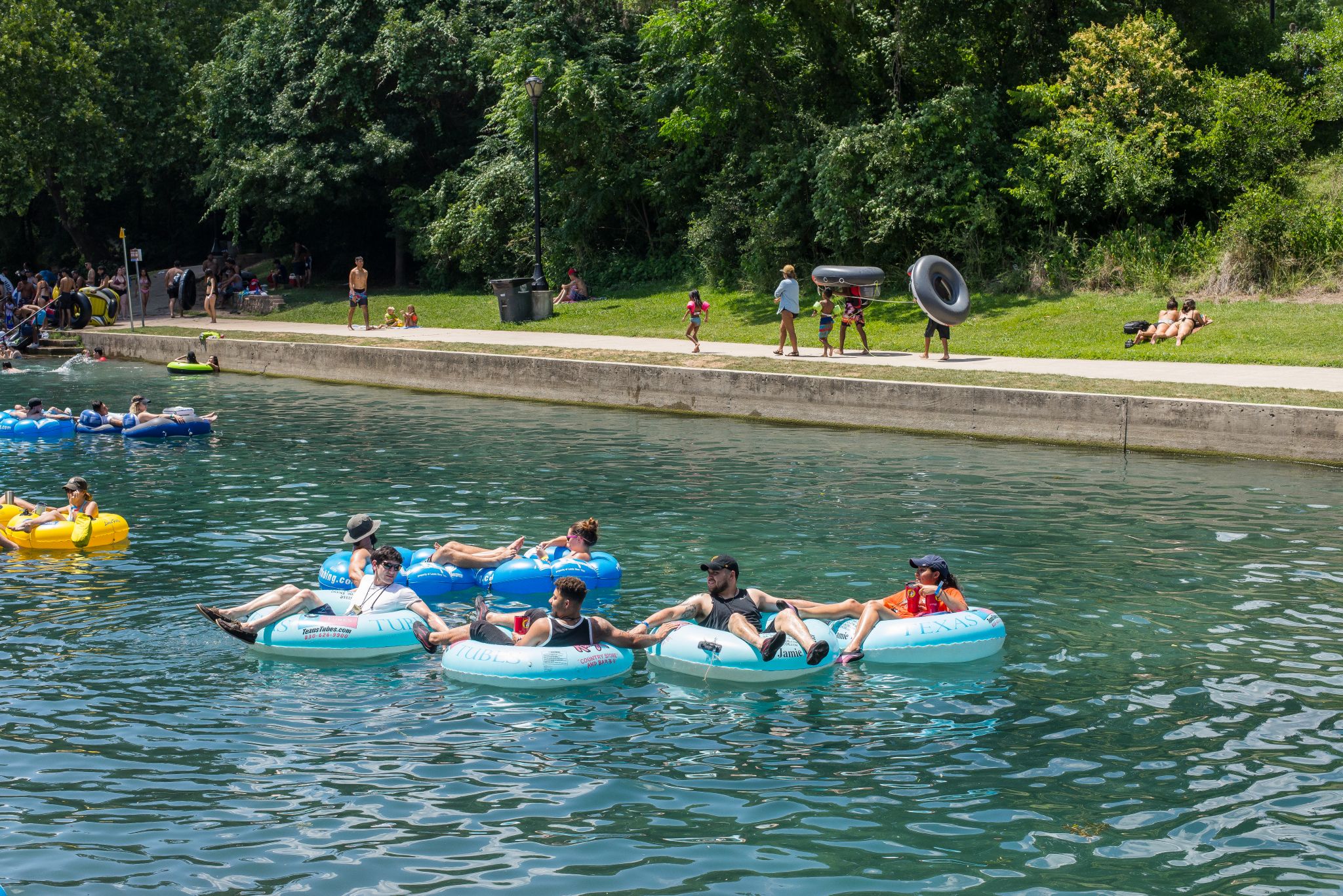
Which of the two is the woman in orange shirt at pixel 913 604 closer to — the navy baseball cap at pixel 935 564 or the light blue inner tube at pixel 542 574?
the navy baseball cap at pixel 935 564

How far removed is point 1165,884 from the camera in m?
6.98

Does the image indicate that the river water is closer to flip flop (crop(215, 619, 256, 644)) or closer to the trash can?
flip flop (crop(215, 619, 256, 644))

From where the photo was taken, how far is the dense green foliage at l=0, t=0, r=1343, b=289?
94.1 feet

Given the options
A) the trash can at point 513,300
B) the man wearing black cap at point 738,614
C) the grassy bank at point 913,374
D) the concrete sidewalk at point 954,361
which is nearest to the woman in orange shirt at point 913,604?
the man wearing black cap at point 738,614

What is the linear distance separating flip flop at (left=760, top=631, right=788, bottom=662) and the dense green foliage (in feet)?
65.1

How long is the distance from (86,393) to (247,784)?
22679 millimetres

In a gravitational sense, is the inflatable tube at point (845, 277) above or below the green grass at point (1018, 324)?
above

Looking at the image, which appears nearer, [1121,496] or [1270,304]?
[1121,496]

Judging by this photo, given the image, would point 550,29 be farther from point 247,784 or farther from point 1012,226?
point 247,784

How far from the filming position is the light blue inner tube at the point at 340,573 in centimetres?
1267

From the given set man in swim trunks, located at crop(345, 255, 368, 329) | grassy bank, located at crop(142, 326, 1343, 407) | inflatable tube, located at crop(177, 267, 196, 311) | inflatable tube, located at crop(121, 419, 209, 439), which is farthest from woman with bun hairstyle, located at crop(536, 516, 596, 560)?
inflatable tube, located at crop(177, 267, 196, 311)

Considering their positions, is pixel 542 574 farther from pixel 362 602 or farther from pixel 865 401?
pixel 865 401

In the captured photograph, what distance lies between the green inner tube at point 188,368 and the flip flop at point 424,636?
22972mm

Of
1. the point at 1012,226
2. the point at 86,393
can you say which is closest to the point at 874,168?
the point at 1012,226
